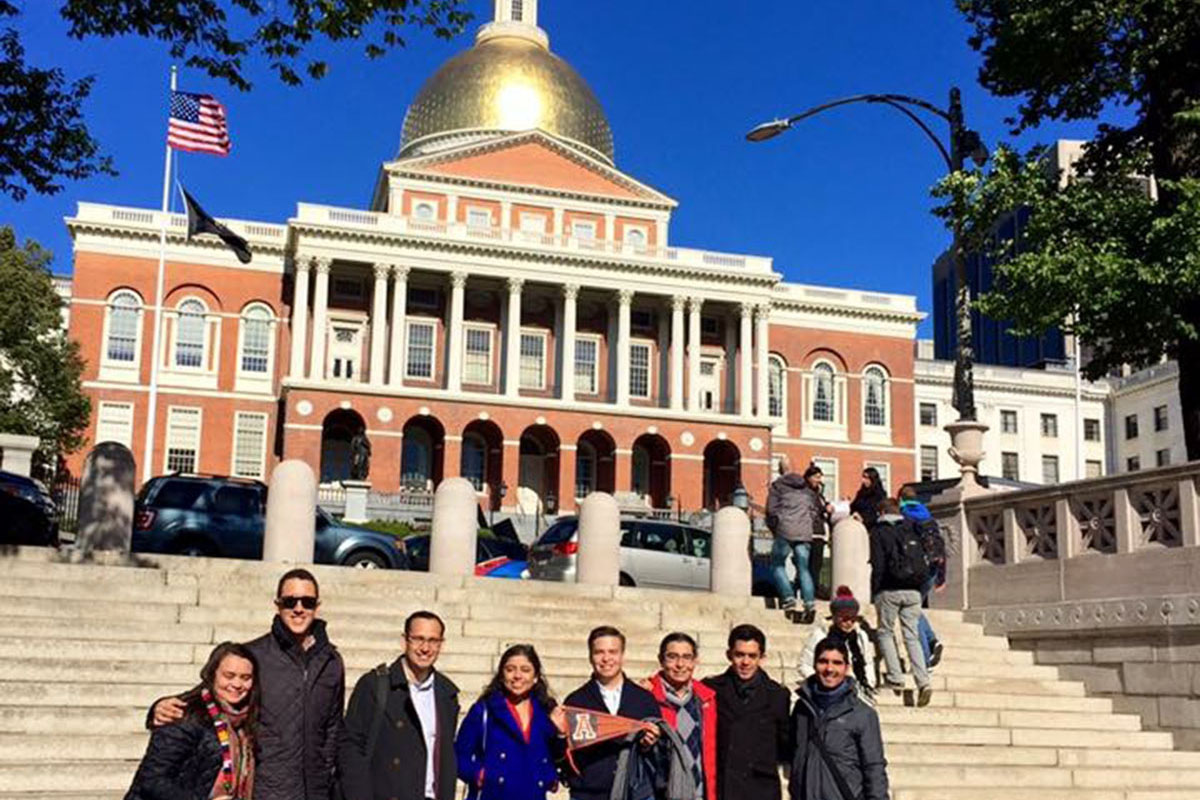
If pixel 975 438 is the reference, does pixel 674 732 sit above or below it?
below

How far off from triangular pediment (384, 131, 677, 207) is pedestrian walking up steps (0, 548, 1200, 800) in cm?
5248

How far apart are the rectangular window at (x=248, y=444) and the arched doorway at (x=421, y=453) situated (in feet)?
22.5

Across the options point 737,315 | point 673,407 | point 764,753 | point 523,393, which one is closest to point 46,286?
point 523,393

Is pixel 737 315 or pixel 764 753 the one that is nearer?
pixel 764 753

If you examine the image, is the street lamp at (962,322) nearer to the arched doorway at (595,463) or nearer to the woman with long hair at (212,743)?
the woman with long hair at (212,743)

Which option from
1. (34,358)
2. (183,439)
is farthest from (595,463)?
(34,358)

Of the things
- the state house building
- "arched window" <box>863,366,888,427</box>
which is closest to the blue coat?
the state house building

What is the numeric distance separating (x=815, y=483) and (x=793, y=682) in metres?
3.37

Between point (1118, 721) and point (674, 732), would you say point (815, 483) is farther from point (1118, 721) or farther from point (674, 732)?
point (674, 732)

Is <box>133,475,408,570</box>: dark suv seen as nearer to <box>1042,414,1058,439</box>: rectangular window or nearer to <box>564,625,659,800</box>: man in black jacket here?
<box>564,625,659,800</box>: man in black jacket

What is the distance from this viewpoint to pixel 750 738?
6.29 m

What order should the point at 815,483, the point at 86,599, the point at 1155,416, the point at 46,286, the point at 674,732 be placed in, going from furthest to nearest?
the point at 1155,416 → the point at 46,286 → the point at 815,483 → the point at 86,599 → the point at 674,732

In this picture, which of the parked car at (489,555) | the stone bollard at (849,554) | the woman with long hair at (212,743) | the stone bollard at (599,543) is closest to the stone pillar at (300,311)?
the parked car at (489,555)

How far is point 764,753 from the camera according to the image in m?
6.29
